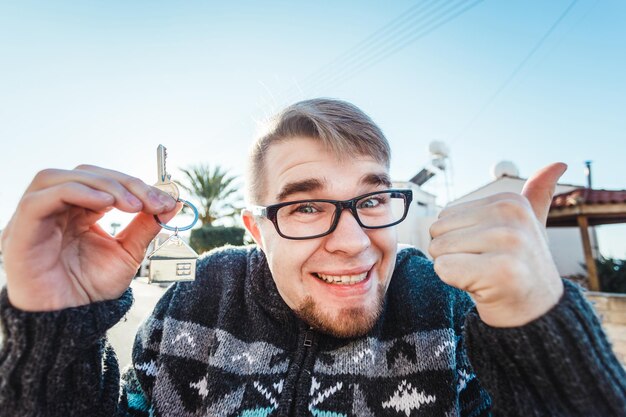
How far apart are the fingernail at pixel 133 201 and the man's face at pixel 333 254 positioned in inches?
25.6

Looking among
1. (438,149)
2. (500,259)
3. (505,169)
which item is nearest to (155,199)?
(500,259)

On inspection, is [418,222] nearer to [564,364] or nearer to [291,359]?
[291,359]

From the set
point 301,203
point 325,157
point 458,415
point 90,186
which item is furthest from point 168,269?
point 458,415

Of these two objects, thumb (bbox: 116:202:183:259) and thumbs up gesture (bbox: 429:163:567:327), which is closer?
thumbs up gesture (bbox: 429:163:567:327)

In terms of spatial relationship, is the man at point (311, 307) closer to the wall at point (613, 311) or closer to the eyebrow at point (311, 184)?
the eyebrow at point (311, 184)

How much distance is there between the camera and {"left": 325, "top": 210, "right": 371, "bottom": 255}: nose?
4.78 feet

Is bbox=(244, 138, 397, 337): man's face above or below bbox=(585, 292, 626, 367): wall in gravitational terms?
above

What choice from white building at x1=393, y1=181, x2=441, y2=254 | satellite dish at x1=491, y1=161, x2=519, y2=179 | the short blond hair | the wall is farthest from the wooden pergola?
the short blond hair

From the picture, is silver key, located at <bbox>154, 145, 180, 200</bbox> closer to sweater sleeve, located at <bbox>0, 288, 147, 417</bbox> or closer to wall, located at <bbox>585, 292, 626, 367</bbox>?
sweater sleeve, located at <bbox>0, 288, 147, 417</bbox>

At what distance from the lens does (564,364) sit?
0.89 m

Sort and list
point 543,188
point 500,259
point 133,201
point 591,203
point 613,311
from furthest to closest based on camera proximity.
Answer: point 591,203 < point 613,311 < point 133,201 < point 543,188 < point 500,259

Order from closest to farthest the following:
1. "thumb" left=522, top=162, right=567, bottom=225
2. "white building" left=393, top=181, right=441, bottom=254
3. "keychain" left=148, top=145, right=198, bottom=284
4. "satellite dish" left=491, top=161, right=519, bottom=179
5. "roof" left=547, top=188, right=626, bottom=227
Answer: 1. "thumb" left=522, top=162, right=567, bottom=225
2. "keychain" left=148, top=145, right=198, bottom=284
3. "roof" left=547, top=188, right=626, bottom=227
4. "satellite dish" left=491, top=161, right=519, bottom=179
5. "white building" left=393, top=181, right=441, bottom=254

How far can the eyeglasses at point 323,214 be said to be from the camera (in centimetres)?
152

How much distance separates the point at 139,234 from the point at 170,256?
0.20m
